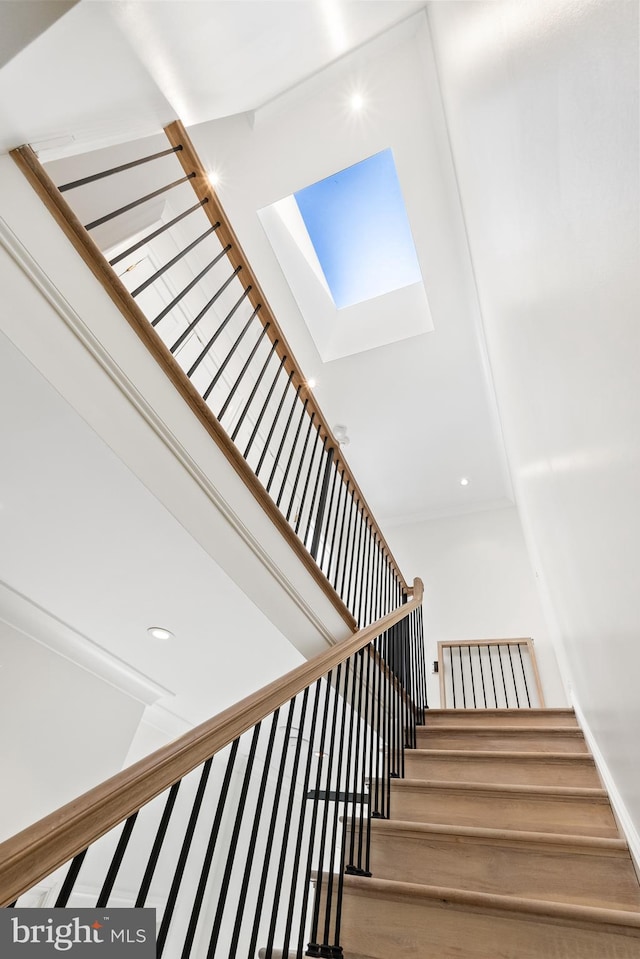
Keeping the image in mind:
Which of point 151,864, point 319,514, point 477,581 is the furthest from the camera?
point 477,581

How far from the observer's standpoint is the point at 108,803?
0.71 m

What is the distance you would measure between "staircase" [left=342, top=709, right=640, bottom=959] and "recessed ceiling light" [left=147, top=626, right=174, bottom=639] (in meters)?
1.26

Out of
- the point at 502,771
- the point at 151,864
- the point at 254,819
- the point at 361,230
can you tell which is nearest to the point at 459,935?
the point at 254,819

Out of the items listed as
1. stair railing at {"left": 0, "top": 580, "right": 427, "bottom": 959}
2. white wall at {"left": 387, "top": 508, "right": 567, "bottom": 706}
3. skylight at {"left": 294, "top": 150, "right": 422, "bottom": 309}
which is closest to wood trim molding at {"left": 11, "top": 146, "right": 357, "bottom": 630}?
stair railing at {"left": 0, "top": 580, "right": 427, "bottom": 959}

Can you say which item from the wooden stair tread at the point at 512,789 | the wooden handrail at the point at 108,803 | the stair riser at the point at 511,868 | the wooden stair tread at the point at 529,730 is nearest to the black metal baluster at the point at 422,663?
the wooden stair tread at the point at 529,730

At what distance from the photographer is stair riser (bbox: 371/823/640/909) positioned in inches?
61.2

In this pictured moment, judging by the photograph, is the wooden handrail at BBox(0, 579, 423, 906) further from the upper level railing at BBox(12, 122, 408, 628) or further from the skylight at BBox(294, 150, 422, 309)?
the skylight at BBox(294, 150, 422, 309)

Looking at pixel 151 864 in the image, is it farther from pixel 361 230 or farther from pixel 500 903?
pixel 361 230

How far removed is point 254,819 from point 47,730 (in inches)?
92.2

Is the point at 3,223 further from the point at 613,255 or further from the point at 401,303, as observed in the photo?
the point at 401,303

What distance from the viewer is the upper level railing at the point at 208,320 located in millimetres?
1551

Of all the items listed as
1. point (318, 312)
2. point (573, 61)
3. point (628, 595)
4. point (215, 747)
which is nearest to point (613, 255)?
point (573, 61)

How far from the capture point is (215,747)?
37.9 inches

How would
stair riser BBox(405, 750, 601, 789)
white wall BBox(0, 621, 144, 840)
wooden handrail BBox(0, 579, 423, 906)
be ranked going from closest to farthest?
wooden handrail BBox(0, 579, 423, 906) → stair riser BBox(405, 750, 601, 789) → white wall BBox(0, 621, 144, 840)
